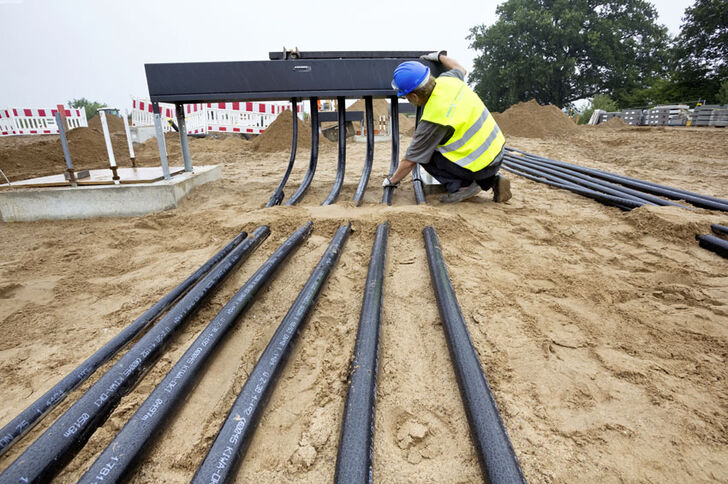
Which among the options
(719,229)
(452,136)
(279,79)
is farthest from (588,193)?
(279,79)

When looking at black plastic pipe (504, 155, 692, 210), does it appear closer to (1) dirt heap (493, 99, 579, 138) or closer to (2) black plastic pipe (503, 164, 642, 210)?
(2) black plastic pipe (503, 164, 642, 210)

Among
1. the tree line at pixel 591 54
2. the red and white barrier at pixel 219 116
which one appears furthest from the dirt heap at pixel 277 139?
the tree line at pixel 591 54

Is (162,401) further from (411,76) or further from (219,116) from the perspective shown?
(219,116)

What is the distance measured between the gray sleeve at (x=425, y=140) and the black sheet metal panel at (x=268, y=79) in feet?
3.26

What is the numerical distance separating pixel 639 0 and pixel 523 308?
3108 centimetres

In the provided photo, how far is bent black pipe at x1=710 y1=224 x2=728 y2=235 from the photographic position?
2466 mm

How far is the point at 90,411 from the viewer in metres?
1.16

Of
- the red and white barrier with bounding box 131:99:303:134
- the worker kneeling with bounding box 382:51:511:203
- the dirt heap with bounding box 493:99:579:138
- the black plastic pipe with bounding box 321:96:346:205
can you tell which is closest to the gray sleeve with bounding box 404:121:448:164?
the worker kneeling with bounding box 382:51:511:203

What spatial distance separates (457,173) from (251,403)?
9.26ft

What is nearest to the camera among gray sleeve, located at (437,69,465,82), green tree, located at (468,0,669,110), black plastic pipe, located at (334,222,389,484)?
black plastic pipe, located at (334,222,389,484)

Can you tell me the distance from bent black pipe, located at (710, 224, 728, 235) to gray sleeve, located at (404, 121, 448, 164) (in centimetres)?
199

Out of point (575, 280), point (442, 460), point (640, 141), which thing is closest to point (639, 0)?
point (640, 141)

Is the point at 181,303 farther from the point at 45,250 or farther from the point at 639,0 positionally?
the point at 639,0

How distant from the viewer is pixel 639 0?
23078mm
